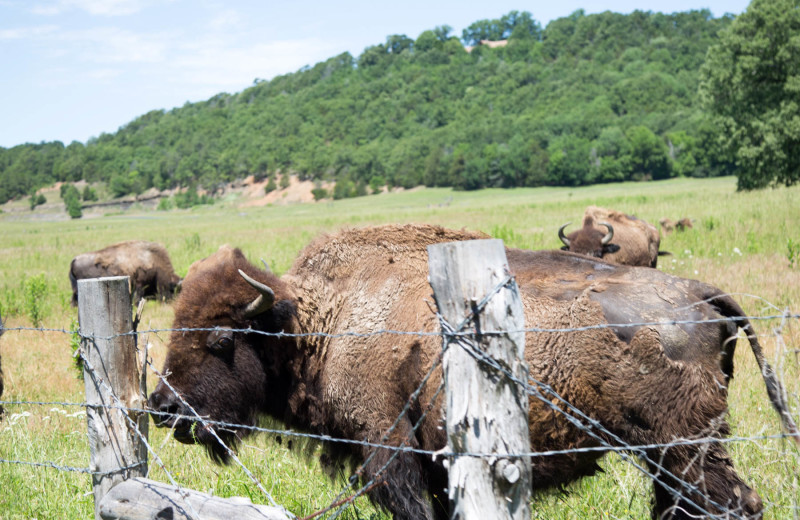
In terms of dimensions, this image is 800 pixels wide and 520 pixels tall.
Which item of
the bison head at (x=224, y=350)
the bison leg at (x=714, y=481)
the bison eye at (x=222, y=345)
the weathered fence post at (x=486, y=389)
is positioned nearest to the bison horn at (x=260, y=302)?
the bison head at (x=224, y=350)

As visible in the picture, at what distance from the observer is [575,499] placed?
500cm

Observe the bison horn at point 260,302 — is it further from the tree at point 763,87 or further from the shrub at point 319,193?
the shrub at point 319,193

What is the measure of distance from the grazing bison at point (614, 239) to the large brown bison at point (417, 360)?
8.81 m

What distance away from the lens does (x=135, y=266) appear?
1659 centimetres

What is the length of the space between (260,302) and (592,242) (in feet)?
33.6

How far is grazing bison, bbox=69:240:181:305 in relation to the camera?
16.5m

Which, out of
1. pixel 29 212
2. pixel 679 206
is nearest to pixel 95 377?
pixel 679 206

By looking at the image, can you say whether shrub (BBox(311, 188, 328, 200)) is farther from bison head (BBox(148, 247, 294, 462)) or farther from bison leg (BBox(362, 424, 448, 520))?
bison leg (BBox(362, 424, 448, 520))

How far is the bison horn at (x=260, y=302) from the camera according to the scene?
4148 mm

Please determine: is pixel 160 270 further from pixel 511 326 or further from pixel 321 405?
pixel 511 326

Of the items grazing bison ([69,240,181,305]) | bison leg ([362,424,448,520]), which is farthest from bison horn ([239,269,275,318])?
grazing bison ([69,240,181,305])

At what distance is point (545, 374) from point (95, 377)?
2525 mm

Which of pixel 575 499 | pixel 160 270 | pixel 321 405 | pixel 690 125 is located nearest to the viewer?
pixel 321 405

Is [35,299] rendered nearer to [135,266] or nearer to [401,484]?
[135,266]
